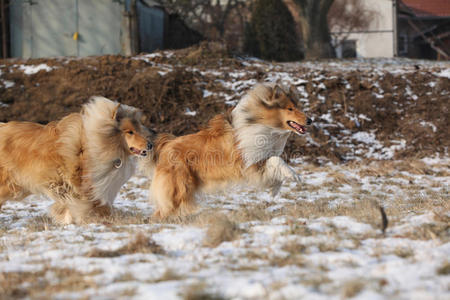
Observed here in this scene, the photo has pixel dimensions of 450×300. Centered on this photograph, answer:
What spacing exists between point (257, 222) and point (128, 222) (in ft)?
5.22

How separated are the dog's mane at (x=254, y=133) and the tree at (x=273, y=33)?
50.6 feet

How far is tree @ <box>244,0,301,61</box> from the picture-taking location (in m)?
21.6

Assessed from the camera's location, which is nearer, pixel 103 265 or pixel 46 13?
pixel 103 265

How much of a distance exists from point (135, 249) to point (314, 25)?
17.0 meters

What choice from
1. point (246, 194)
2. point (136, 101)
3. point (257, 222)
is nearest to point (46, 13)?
point (136, 101)

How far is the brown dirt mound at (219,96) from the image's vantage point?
12102 mm

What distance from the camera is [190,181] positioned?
20.2ft

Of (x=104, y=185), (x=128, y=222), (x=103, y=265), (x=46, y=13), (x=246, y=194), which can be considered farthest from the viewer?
(x=46, y=13)

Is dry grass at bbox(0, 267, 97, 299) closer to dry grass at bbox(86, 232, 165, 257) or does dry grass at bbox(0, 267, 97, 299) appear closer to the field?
the field

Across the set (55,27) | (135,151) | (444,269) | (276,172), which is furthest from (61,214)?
(55,27)

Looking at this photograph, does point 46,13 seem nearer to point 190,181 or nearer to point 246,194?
point 246,194

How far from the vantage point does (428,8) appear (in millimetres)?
34000

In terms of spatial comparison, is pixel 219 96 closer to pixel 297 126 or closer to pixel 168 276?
pixel 297 126

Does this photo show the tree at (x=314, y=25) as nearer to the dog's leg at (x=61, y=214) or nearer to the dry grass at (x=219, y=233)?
the dog's leg at (x=61, y=214)
